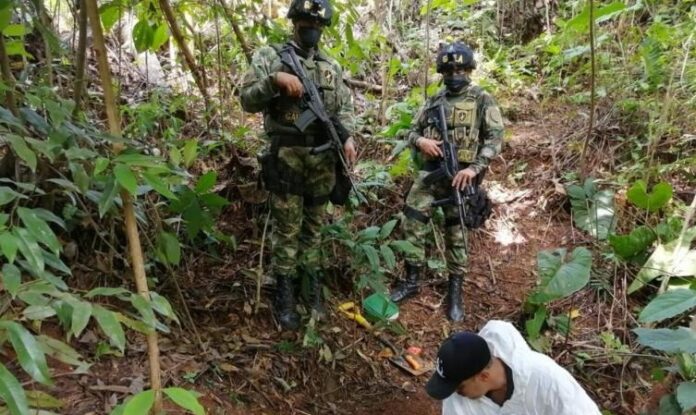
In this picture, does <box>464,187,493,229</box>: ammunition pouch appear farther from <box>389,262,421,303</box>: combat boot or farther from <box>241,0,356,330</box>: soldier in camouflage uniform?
<box>241,0,356,330</box>: soldier in camouflage uniform

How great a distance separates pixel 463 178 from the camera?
4.06 m

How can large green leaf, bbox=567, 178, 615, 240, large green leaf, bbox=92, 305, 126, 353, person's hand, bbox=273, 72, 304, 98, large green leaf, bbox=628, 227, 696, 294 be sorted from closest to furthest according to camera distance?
large green leaf, bbox=92, 305, 126, 353 < person's hand, bbox=273, 72, 304, 98 < large green leaf, bbox=628, 227, 696, 294 < large green leaf, bbox=567, 178, 615, 240

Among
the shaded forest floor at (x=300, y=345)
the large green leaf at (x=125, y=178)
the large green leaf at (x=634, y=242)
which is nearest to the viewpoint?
the large green leaf at (x=125, y=178)

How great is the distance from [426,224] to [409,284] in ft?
1.67

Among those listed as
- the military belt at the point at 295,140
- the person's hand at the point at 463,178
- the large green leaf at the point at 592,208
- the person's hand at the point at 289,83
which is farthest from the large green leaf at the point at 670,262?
the person's hand at the point at 289,83

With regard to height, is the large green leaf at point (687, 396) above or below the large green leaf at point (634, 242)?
above

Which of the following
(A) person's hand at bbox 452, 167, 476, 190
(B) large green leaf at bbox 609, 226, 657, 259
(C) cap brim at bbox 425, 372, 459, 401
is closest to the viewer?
(C) cap brim at bbox 425, 372, 459, 401

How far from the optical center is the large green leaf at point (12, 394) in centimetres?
107

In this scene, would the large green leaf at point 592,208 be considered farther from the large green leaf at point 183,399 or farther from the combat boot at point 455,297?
the large green leaf at point 183,399

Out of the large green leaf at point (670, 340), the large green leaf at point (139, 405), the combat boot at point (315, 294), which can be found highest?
the large green leaf at point (139, 405)

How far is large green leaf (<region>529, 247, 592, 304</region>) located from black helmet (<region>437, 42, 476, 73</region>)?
156 cm

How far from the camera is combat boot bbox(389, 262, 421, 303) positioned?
4.30 m

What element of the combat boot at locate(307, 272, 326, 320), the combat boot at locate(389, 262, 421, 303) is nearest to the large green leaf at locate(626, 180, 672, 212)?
the combat boot at locate(389, 262, 421, 303)

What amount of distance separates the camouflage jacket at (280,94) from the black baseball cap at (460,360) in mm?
1808
